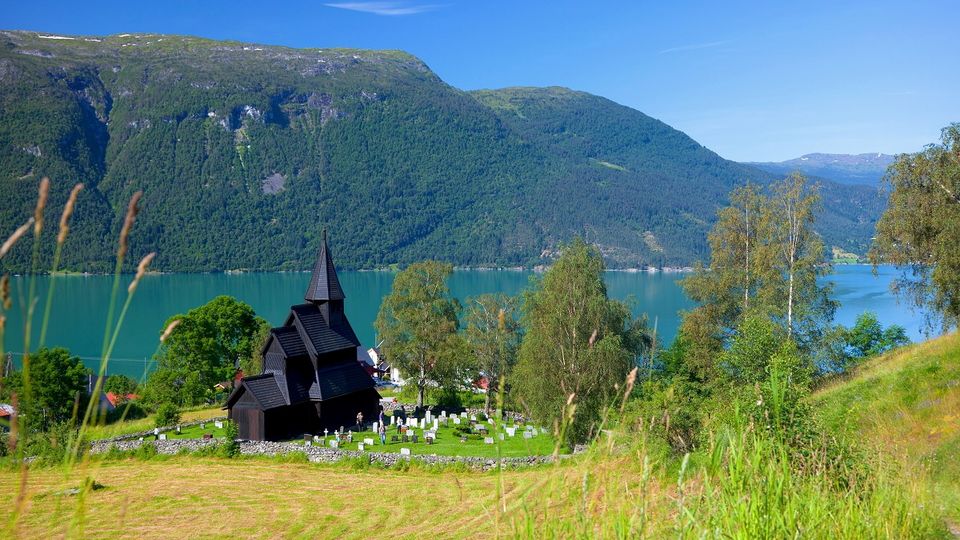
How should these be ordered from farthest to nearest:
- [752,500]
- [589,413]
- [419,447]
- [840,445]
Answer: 1. [419,447]
2. [589,413]
3. [840,445]
4. [752,500]

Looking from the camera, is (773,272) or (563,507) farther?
→ (773,272)

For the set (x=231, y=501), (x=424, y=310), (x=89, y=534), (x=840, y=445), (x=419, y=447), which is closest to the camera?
(x=840, y=445)

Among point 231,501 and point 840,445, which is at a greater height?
point 840,445

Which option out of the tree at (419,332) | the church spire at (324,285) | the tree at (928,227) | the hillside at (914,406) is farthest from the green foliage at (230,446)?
the tree at (928,227)

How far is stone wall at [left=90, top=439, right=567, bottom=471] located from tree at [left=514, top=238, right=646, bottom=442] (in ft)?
8.43


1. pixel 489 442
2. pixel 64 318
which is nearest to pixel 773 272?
pixel 489 442

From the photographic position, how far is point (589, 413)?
909 inches

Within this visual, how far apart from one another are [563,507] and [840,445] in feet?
13.1

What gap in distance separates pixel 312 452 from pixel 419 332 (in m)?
11.2

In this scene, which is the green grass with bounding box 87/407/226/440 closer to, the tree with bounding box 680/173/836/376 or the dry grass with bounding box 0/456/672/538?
the dry grass with bounding box 0/456/672/538

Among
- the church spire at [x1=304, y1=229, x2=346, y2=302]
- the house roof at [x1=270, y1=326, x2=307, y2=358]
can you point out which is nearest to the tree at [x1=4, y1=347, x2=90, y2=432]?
the house roof at [x1=270, y1=326, x2=307, y2=358]

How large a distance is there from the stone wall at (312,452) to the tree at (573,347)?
257 cm

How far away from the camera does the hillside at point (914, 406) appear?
8.89 metres

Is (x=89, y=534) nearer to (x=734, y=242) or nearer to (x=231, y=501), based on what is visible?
(x=231, y=501)
